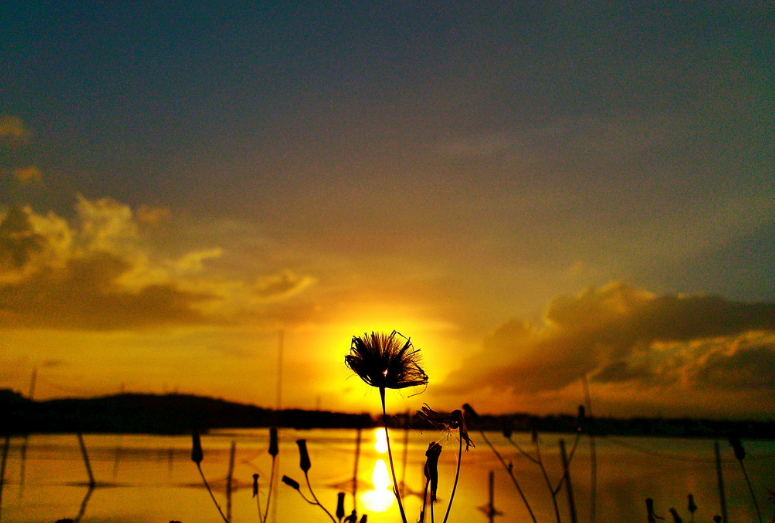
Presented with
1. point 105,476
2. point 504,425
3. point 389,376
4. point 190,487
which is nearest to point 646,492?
point 190,487

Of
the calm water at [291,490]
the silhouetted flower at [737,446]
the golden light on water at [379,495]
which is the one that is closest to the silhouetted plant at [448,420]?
the silhouetted flower at [737,446]

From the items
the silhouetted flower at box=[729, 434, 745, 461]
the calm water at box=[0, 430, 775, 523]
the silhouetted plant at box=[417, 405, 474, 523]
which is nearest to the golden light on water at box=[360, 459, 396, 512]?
the calm water at box=[0, 430, 775, 523]

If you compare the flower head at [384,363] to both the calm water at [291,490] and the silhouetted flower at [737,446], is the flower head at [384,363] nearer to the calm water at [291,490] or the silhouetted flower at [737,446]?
the silhouetted flower at [737,446]

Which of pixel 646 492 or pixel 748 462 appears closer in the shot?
pixel 646 492

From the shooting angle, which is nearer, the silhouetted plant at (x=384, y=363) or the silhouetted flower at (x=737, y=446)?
the silhouetted plant at (x=384, y=363)

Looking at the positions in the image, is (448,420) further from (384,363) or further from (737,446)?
(737,446)

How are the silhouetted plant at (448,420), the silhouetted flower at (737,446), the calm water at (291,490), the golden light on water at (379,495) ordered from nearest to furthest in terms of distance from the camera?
the silhouetted plant at (448,420)
the silhouetted flower at (737,446)
the calm water at (291,490)
the golden light on water at (379,495)

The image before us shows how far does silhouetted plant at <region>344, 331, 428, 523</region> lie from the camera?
12.6 ft

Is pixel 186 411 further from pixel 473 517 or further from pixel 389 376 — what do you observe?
pixel 389 376

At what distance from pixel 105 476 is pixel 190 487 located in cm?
578

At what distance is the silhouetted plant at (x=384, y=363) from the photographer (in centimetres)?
383

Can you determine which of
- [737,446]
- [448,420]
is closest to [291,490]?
[737,446]

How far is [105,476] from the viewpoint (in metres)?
29.2

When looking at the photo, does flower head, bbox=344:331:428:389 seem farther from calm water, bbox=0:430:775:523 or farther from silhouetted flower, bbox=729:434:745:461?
calm water, bbox=0:430:775:523
